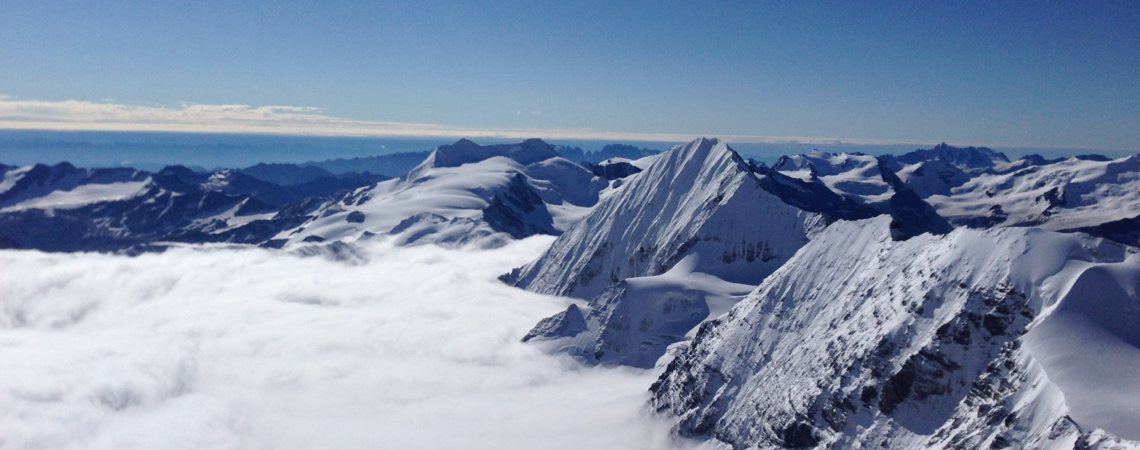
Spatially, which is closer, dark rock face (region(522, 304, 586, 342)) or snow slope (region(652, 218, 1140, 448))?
snow slope (region(652, 218, 1140, 448))

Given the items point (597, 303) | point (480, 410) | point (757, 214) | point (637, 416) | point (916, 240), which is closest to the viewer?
point (916, 240)

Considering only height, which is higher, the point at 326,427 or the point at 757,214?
the point at 757,214

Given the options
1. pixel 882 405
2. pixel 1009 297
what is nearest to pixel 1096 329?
pixel 1009 297

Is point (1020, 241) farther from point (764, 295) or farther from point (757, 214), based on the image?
point (757, 214)

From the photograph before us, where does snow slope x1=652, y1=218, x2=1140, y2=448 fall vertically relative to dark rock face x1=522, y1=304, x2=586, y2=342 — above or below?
above

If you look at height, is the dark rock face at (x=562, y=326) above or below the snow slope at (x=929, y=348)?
below

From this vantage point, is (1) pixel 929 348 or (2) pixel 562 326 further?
(2) pixel 562 326

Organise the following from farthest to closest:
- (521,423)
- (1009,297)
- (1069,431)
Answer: (521,423)
(1009,297)
(1069,431)

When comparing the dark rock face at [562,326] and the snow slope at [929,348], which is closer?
the snow slope at [929,348]
